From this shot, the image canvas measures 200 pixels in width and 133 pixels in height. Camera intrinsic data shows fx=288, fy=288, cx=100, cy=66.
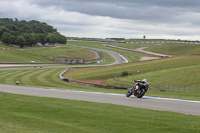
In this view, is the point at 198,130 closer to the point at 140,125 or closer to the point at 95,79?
the point at 140,125

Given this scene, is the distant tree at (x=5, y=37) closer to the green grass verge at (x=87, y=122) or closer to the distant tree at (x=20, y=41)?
the distant tree at (x=20, y=41)

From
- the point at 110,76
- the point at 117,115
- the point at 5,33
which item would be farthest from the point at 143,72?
the point at 5,33

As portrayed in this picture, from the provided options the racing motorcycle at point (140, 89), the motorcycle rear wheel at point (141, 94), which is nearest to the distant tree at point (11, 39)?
the racing motorcycle at point (140, 89)

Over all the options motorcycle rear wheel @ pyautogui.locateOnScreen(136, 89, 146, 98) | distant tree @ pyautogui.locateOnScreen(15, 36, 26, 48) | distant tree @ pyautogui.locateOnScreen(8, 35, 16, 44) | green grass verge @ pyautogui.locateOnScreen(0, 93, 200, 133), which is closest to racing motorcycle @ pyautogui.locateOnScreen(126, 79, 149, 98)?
motorcycle rear wheel @ pyautogui.locateOnScreen(136, 89, 146, 98)

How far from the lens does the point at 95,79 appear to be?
153ft

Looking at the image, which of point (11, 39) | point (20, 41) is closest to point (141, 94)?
point (20, 41)

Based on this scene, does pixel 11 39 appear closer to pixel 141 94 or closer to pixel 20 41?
pixel 20 41

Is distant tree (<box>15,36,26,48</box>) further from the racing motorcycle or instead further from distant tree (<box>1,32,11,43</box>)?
the racing motorcycle

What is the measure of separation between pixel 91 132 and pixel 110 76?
132ft

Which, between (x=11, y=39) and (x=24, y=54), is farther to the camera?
(x=11, y=39)

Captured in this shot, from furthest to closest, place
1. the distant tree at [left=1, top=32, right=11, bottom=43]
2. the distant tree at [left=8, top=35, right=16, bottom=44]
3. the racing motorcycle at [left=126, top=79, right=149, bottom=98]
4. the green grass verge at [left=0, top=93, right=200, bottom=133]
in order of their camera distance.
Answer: the distant tree at [left=8, top=35, right=16, bottom=44], the distant tree at [left=1, top=32, right=11, bottom=43], the racing motorcycle at [left=126, top=79, right=149, bottom=98], the green grass verge at [left=0, top=93, right=200, bottom=133]

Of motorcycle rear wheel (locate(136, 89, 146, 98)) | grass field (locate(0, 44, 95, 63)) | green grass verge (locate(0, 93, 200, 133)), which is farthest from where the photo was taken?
grass field (locate(0, 44, 95, 63))

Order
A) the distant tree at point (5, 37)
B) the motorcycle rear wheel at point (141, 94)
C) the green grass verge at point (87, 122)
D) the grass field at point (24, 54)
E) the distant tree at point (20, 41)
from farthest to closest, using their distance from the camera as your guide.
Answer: the distant tree at point (20, 41), the distant tree at point (5, 37), the grass field at point (24, 54), the motorcycle rear wheel at point (141, 94), the green grass verge at point (87, 122)

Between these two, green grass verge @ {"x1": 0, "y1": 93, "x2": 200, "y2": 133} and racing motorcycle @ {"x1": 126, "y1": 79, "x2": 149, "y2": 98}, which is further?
racing motorcycle @ {"x1": 126, "y1": 79, "x2": 149, "y2": 98}
